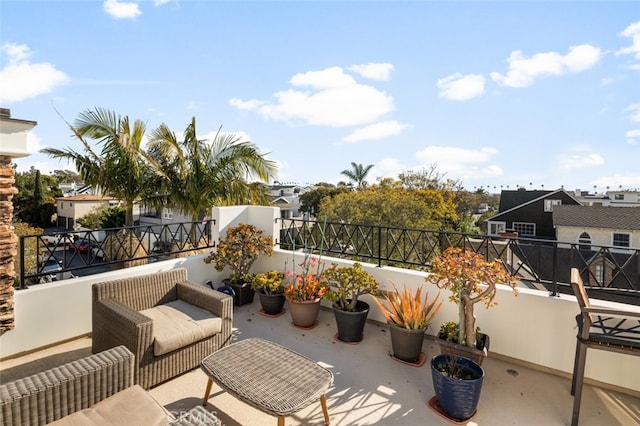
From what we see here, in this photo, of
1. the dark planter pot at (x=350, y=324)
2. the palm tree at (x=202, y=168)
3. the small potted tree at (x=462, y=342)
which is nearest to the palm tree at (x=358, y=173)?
the palm tree at (x=202, y=168)

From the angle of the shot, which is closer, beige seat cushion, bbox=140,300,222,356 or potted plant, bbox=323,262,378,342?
beige seat cushion, bbox=140,300,222,356

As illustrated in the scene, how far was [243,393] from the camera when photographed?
2018 mm

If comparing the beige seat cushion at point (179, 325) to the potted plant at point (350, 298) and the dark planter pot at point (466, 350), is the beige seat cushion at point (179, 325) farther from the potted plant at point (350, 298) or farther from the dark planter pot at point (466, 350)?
the dark planter pot at point (466, 350)

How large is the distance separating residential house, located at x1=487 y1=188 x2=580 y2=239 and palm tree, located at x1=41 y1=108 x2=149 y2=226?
867 inches

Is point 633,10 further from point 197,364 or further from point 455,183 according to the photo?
point 455,183

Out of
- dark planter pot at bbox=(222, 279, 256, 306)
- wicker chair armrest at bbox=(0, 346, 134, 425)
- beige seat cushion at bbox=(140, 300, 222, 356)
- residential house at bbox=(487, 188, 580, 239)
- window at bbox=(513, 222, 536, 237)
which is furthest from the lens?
→ window at bbox=(513, 222, 536, 237)

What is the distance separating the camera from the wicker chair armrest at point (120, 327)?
2.50 m

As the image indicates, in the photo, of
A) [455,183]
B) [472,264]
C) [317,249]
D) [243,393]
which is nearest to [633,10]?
[472,264]

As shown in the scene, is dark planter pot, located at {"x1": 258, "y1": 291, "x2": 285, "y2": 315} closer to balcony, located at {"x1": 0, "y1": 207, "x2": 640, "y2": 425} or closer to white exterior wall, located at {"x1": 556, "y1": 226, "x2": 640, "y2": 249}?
balcony, located at {"x1": 0, "y1": 207, "x2": 640, "y2": 425}

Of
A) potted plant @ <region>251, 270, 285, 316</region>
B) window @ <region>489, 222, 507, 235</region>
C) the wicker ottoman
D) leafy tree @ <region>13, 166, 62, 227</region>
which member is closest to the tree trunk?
the wicker ottoman

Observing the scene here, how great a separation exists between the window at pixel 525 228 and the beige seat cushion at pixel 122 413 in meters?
25.1

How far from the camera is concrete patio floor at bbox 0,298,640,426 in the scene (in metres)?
2.45

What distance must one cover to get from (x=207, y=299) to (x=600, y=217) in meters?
19.1

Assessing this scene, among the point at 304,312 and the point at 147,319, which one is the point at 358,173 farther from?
the point at 147,319
